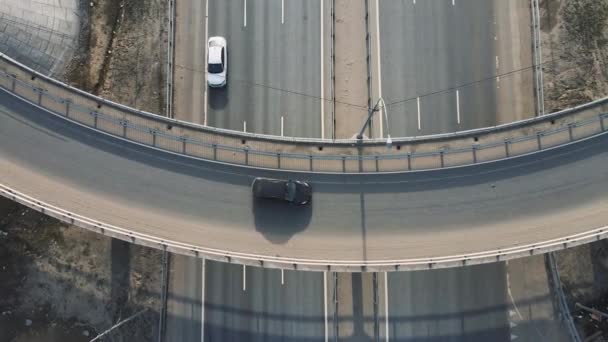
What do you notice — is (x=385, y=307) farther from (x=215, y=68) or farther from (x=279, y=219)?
(x=215, y=68)

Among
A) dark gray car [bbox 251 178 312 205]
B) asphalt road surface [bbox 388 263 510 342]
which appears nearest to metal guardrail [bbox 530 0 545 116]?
asphalt road surface [bbox 388 263 510 342]

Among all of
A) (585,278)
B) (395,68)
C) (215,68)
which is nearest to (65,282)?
(215,68)

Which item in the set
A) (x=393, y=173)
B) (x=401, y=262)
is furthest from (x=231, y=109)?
(x=401, y=262)

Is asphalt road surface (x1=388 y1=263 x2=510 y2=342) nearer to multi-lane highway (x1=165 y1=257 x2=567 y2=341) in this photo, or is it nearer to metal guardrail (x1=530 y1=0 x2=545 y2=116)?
multi-lane highway (x1=165 y1=257 x2=567 y2=341)

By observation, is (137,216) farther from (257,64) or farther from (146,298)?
(257,64)

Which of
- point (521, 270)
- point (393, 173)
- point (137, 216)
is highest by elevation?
point (393, 173)

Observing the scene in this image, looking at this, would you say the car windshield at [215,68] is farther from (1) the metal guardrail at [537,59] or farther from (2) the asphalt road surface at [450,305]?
(1) the metal guardrail at [537,59]
